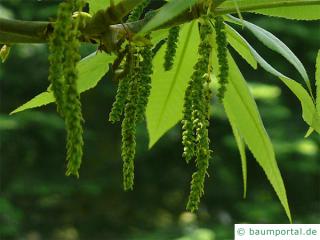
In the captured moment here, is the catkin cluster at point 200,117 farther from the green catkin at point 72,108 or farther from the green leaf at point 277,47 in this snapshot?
the green catkin at point 72,108

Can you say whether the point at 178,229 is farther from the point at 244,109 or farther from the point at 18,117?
the point at 244,109

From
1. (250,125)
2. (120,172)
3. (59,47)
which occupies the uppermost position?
(59,47)

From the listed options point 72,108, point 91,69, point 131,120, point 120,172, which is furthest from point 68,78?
point 120,172

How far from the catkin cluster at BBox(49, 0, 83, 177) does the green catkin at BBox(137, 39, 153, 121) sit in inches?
5.9

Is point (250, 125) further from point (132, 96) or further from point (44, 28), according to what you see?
point (44, 28)

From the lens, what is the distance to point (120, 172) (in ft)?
22.3

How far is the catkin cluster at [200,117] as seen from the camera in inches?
25.0

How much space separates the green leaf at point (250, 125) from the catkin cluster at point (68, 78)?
0.30m

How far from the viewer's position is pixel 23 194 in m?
6.41

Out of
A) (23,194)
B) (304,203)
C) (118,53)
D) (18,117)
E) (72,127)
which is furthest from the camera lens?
(304,203)

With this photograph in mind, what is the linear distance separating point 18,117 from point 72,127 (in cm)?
537

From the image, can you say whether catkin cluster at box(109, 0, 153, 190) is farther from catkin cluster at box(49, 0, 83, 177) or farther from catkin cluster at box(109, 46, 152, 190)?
catkin cluster at box(49, 0, 83, 177)

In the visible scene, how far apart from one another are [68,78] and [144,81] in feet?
0.60

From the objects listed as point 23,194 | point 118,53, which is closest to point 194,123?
point 118,53
